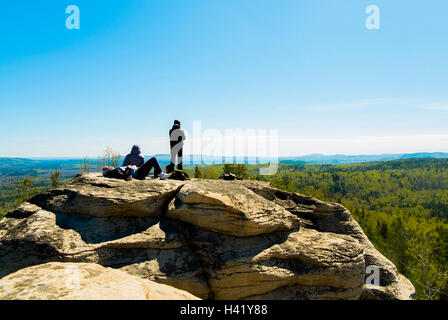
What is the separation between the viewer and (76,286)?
18.4 feet

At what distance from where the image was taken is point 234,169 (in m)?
68.9

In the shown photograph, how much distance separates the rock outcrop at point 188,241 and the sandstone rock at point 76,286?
4601mm

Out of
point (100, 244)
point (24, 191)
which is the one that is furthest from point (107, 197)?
point (24, 191)

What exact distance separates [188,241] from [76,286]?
7546 mm


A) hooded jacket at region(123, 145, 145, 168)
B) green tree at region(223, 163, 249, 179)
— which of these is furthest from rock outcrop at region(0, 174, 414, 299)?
green tree at region(223, 163, 249, 179)

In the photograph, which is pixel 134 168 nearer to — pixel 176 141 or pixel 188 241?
pixel 176 141

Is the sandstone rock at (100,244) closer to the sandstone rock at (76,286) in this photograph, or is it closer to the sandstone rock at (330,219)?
the sandstone rock at (76,286)

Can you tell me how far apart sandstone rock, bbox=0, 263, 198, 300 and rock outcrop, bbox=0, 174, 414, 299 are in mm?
4601

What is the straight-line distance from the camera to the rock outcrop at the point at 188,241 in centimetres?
1089

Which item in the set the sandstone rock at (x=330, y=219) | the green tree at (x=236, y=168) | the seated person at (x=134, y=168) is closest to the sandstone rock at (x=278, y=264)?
the sandstone rock at (x=330, y=219)

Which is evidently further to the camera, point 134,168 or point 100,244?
point 134,168
